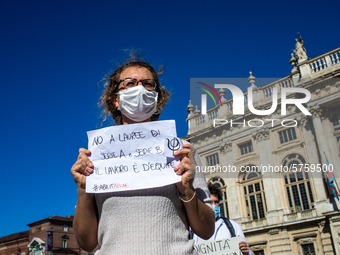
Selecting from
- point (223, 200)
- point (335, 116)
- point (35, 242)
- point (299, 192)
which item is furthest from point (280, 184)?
point (35, 242)

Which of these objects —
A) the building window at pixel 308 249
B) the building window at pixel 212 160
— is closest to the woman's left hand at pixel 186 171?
the building window at pixel 308 249

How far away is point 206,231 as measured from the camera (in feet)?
5.11

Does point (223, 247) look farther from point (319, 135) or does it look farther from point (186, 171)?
point (319, 135)

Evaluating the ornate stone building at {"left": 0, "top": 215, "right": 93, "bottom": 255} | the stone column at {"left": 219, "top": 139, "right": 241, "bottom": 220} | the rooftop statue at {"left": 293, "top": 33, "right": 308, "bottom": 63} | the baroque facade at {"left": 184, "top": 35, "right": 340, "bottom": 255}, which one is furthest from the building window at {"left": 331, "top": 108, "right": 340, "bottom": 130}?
the ornate stone building at {"left": 0, "top": 215, "right": 93, "bottom": 255}

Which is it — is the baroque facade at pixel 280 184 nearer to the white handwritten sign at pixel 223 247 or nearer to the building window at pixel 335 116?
the building window at pixel 335 116

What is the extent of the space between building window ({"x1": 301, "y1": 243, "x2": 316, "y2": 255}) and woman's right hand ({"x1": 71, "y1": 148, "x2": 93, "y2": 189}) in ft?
63.5

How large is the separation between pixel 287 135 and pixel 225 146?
411 cm

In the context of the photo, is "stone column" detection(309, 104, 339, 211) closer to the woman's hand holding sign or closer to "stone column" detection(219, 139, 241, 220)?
"stone column" detection(219, 139, 241, 220)

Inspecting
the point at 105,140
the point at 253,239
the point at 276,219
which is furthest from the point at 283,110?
the point at 253,239

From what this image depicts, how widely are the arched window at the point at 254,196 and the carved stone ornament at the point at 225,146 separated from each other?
2405 millimetres

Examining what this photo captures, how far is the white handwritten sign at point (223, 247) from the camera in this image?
3936 millimetres

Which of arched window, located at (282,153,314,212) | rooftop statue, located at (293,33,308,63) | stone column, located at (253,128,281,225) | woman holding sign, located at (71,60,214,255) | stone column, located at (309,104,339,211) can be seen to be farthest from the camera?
stone column, located at (253,128,281,225)

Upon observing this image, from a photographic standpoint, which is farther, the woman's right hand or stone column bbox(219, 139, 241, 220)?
stone column bbox(219, 139, 241, 220)

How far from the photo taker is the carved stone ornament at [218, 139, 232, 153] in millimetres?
18847
